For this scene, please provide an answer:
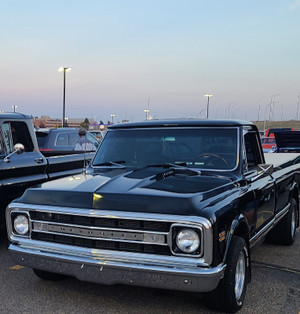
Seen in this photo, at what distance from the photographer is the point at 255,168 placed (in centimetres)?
464

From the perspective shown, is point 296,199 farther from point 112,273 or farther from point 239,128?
point 112,273

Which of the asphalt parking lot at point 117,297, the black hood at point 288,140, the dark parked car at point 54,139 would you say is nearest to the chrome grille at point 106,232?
the asphalt parking lot at point 117,297

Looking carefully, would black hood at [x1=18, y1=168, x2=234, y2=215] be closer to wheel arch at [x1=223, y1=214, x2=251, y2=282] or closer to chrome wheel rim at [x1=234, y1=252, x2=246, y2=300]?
wheel arch at [x1=223, y1=214, x2=251, y2=282]

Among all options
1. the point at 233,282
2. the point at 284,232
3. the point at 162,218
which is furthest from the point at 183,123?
the point at 284,232

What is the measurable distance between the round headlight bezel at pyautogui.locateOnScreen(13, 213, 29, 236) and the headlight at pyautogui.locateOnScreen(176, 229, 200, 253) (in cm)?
149

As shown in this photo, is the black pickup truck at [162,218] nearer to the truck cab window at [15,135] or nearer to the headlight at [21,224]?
the headlight at [21,224]

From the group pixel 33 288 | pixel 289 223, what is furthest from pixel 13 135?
pixel 289 223

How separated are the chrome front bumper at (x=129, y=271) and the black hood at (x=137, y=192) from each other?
433 millimetres

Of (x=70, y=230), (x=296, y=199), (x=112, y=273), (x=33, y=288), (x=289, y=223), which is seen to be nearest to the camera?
(x=112, y=273)

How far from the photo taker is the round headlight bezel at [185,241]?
3.00 m

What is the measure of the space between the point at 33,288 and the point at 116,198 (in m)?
1.69

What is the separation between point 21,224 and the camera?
366 centimetres

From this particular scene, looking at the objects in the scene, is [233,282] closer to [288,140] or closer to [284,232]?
[284,232]

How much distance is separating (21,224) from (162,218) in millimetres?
1460
